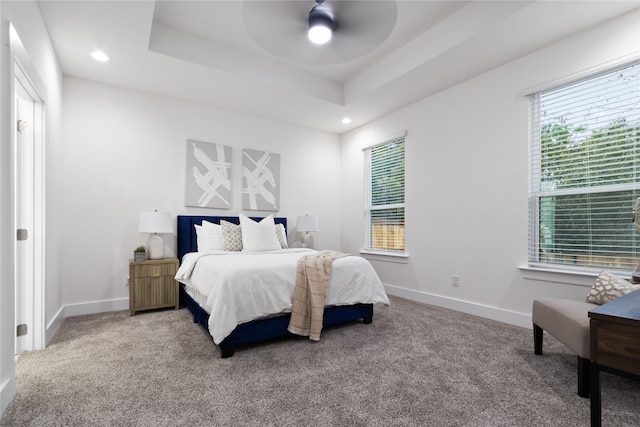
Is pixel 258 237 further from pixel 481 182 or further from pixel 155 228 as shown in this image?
pixel 481 182

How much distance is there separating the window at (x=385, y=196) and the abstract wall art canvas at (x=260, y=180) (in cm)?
146

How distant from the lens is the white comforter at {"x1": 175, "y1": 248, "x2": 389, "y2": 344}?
2.28 m

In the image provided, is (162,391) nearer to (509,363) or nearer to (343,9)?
(509,363)

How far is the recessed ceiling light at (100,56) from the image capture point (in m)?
3.00

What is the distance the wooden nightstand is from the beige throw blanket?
1.77 meters

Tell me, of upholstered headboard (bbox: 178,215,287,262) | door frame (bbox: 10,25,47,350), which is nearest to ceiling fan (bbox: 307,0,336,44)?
door frame (bbox: 10,25,47,350)

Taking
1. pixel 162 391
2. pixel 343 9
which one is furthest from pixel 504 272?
pixel 162 391

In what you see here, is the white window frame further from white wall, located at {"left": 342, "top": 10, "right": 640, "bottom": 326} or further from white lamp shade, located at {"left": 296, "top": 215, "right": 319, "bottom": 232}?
white lamp shade, located at {"left": 296, "top": 215, "right": 319, "bottom": 232}

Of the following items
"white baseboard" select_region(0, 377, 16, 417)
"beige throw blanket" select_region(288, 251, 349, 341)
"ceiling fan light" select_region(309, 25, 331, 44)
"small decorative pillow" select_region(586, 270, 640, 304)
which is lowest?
"white baseboard" select_region(0, 377, 16, 417)

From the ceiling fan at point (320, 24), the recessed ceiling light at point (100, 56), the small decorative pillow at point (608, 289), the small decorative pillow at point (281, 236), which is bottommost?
the small decorative pillow at point (608, 289)

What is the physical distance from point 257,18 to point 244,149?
2.53 metres

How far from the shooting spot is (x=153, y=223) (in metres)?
3.47

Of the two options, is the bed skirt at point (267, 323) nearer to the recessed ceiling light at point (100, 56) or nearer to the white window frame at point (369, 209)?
the white window frame at point (369, 209)

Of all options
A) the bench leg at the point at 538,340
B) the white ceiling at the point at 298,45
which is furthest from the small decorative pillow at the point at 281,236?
the bench leg at the point at 538,340
